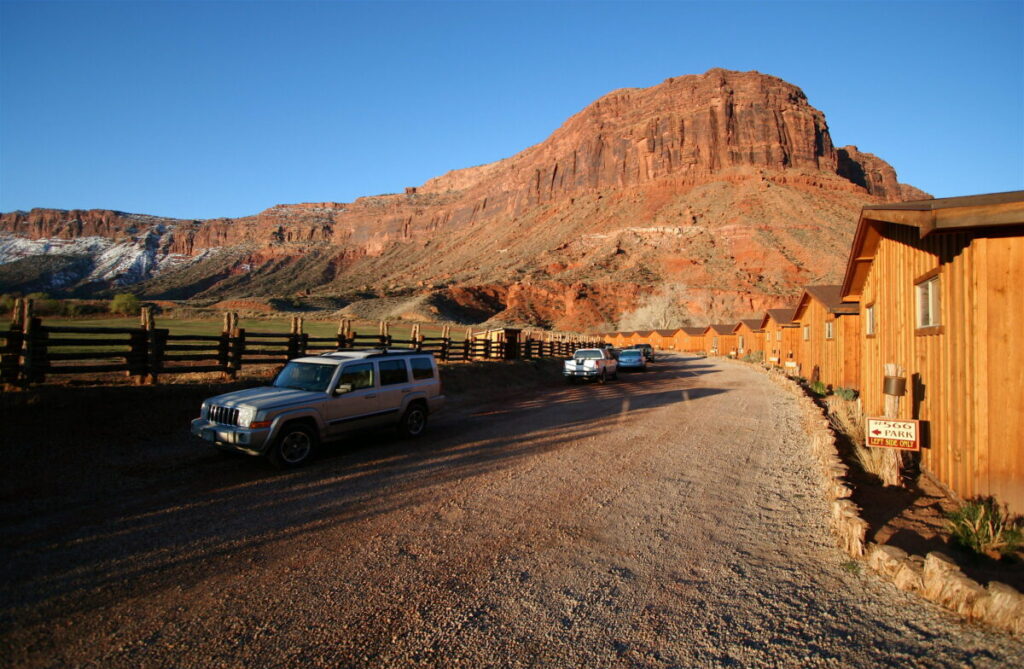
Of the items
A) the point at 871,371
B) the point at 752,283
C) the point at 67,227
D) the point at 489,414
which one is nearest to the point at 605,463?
the point at 489,414

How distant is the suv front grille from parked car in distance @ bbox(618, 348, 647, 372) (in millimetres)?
26510

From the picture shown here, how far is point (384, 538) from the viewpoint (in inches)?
201

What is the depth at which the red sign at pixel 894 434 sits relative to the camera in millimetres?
6324

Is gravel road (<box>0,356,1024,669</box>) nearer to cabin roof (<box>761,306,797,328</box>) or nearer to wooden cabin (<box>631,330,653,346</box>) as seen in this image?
cabin roof (<box>761,306,797,328</box>)

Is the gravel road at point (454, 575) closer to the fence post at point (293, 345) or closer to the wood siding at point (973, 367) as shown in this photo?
the wood siding at point (973, 367)

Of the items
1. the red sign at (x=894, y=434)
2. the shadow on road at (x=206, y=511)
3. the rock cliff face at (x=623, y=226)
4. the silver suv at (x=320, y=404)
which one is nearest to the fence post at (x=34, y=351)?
the shadow on road at (x=206, y=511)

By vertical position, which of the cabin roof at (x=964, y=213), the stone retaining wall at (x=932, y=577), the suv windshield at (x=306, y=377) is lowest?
the stone retaining wall at (x=932, y=577)

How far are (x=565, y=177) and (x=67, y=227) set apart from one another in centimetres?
18279

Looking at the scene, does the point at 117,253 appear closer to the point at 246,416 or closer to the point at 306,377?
the point at 306,377

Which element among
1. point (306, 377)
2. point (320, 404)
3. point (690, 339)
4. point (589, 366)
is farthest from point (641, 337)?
point (320, 404)

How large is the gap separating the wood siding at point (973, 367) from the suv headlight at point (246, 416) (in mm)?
8405

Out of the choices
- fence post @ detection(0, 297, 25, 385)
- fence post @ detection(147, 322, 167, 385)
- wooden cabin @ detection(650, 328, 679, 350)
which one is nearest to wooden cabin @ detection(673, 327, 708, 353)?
wooden cabin @ detection(650, 328, 679, 350)

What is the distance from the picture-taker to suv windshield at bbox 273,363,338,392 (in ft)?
28.5

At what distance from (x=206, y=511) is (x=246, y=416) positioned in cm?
180
